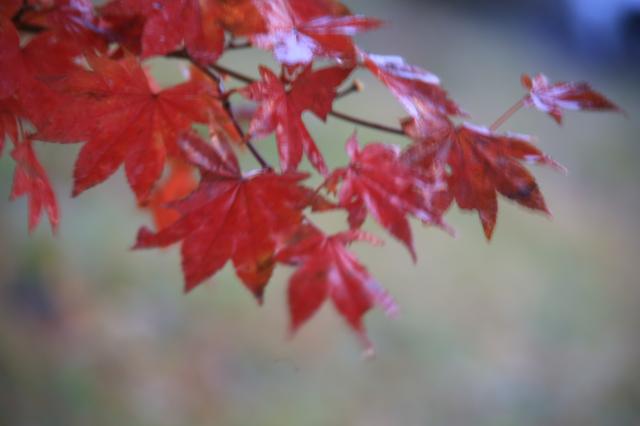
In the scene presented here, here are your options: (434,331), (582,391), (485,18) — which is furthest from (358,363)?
(485,18)

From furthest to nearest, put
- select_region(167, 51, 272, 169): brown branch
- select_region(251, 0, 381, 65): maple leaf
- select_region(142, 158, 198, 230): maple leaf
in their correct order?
select_region(142, 158, 198, 230): maple leaf
select_region(167, 51, 272, 169): brown branch
select_region(251, 0, 381, 65): maple leaf

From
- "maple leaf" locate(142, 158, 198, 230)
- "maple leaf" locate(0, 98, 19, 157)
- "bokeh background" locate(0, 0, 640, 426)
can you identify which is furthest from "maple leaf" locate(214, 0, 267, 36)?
"bokeh background" locate(0, 0, 640, 426)

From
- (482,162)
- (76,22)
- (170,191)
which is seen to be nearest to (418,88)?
(482,162)

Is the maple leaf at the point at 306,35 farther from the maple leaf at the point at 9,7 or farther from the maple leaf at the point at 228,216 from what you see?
the maple leaf at the point at 9,7

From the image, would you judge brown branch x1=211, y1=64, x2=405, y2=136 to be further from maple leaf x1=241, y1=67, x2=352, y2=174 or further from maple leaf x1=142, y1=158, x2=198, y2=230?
maple leaf x1=142, y1=158, x2=198, y2=230

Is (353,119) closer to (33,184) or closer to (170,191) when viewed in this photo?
(33,184)

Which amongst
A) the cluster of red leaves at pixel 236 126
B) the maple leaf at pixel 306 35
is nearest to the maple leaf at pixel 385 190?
the cluster of red leaves at pixel 236 126
